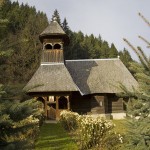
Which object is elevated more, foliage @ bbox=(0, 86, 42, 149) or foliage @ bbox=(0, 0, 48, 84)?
foliage @ bbox=(0, 0, 48, 84)

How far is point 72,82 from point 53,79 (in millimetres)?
1670

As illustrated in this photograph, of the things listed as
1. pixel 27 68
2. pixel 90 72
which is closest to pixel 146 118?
pixel 90 72

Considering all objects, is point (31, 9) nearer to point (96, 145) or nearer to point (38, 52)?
point (38, 52)

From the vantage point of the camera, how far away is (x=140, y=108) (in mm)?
7383

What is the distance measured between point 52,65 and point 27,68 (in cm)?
1884

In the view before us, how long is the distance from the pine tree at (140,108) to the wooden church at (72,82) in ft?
65.3

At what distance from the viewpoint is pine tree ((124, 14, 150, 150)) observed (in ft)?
21.9

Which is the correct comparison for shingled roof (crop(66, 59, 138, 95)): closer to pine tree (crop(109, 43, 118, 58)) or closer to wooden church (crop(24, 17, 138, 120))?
wooden church (crop(24, 17, 138, 120))

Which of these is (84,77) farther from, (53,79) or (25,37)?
(25,37)

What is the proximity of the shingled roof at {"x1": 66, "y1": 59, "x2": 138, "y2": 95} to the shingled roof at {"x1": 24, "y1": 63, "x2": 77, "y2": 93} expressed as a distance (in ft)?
6.47

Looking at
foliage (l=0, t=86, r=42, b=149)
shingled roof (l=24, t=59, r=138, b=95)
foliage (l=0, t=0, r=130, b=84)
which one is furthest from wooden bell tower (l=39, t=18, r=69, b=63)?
foliage (l=0, t=86, r=42, b=149)

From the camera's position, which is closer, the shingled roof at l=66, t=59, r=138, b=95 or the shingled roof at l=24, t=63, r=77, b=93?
the shingled roof at l=24, t=63, r=77, b=93

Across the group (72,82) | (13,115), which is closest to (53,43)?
(72,82)

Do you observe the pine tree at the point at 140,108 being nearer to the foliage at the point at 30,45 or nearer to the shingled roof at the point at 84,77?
the shingled roof at the point at 84,77
